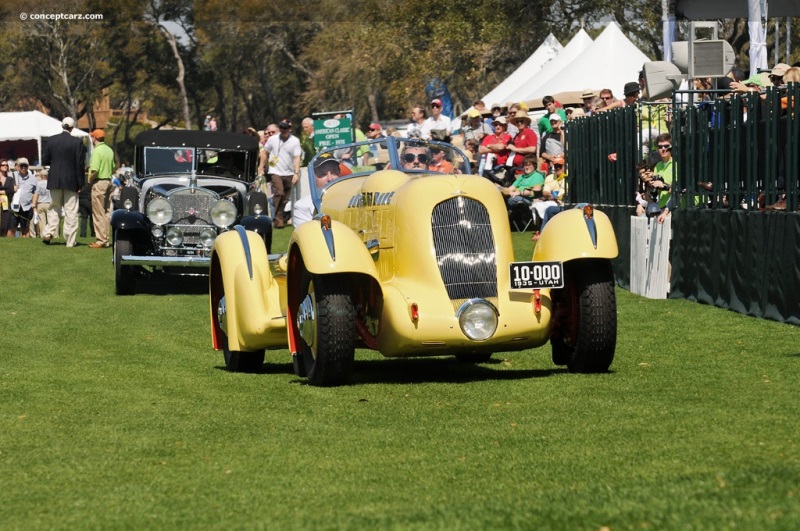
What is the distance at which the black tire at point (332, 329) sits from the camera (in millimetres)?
8797

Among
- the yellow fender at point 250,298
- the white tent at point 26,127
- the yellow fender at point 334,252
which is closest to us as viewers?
the yellow fender at point 334,252

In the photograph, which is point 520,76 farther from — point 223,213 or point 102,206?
point 223,213

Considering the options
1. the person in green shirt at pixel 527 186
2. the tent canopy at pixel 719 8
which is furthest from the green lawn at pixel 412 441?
the tent canopy at pixel 719 8

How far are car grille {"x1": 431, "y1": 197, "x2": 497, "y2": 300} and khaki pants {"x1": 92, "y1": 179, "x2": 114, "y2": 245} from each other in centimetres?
1535

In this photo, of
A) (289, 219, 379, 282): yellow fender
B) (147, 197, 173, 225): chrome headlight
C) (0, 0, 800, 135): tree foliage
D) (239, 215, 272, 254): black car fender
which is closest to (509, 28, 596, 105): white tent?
(239, 215, 272, 254): black car fender

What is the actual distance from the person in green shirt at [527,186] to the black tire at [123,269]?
7.28 meters

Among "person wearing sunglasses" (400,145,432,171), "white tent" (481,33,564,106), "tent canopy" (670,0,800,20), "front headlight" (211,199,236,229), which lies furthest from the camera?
"white tent" (481,33,564,106)

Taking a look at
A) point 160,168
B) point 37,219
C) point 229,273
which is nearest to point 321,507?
point 229,273

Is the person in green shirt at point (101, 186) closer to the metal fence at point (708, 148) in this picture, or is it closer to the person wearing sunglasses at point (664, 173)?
the metal fence at point (708, 148)

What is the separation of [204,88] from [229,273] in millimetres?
67035

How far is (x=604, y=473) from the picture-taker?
229 inches

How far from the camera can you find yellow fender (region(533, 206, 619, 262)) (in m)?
9.05

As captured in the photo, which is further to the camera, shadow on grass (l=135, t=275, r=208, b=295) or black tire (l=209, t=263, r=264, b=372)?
shadow on grass (l=135, t=275, r=208, b=295)

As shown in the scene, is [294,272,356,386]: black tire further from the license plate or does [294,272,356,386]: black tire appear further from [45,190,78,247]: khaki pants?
[45,190,78,247]: khaki pants
